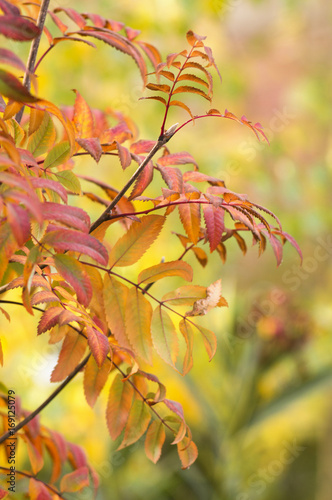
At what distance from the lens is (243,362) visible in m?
2.00

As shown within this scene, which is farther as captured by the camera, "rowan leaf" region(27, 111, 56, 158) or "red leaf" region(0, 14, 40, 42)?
"rowan leaf" region(27, 111, 56, 158)

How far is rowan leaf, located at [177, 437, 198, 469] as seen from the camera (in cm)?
45

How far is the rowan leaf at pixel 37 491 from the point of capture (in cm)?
46

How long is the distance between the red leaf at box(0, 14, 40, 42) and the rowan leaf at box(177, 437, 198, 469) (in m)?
0.32

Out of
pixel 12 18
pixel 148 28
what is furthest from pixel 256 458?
pixel 12 18

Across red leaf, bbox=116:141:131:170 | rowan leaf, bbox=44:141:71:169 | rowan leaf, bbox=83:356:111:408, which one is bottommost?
rowan leaf, bbox=83:356:111:408

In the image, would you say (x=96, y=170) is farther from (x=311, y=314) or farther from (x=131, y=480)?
(x=131, y=480)

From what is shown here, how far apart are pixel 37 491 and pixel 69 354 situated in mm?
124

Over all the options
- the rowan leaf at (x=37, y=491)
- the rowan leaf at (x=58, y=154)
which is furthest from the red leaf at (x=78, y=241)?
the rowan leaf at (x=37, y=491)

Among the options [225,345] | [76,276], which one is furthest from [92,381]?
[225,345]

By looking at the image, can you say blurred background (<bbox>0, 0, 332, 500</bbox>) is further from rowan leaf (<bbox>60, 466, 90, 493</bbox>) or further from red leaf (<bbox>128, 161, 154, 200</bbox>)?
red leaf (<bbox>128, 161, 154, 200</bbox>)

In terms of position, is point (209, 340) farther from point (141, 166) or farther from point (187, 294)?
point (141, 166)

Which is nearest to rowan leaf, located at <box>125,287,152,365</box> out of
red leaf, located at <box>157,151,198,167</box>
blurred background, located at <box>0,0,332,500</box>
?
red leaf, located at <box>157,151,198,167</box>

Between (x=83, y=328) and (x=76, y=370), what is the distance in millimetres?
59
